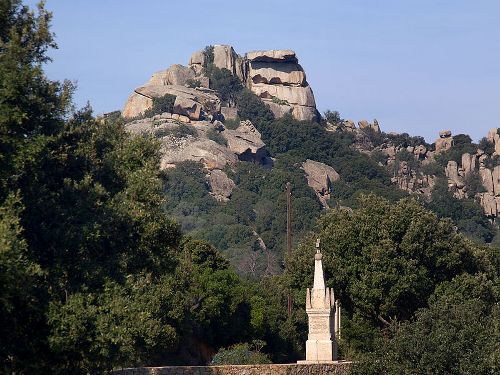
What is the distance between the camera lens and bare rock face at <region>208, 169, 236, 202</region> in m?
185

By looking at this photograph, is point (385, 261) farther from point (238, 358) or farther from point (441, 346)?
point (441, 346)

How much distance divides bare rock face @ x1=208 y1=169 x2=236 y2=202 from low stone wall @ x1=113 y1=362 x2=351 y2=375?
145 metres

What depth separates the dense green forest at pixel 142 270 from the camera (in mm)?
25125

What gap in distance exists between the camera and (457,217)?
183250mm

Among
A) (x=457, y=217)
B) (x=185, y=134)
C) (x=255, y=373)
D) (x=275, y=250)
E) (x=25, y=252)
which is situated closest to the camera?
(x=25, y=252)

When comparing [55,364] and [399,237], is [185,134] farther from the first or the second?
[55,364]

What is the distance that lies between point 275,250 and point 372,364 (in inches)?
4753

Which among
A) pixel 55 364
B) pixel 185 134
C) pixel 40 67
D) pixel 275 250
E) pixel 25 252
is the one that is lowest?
pixel 55 364

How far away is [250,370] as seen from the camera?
35.6 metres

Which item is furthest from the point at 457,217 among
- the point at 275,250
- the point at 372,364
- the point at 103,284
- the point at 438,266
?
the point at 103,284

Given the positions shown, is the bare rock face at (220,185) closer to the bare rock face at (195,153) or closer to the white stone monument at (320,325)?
the bare rock face at (195,153)

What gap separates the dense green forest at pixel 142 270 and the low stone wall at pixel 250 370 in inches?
31.4

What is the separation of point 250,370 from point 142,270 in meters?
7.36

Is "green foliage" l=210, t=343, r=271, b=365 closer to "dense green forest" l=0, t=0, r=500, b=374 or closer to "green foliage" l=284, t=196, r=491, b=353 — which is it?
"dense green forest" l=0, t=0, r=500, b=374
